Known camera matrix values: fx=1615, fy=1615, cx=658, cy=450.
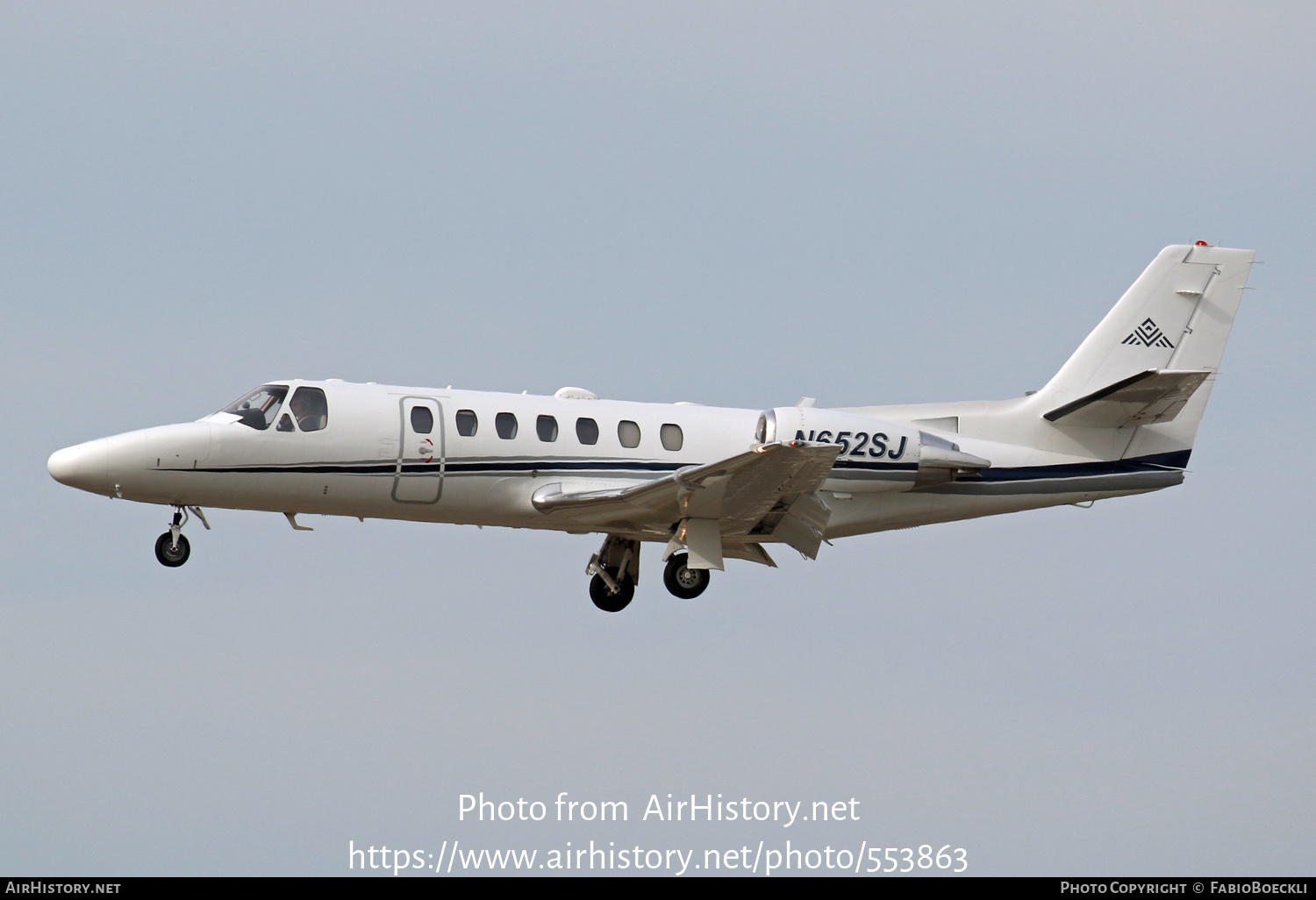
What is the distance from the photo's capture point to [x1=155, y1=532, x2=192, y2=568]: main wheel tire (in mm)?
23000

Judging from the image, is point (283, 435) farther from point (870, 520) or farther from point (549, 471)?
point (870, 520)

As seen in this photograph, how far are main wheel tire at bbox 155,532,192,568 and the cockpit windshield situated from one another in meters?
1.93

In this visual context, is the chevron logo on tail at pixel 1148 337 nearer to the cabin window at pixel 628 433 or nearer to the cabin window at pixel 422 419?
the cabin window at pixel 628 433

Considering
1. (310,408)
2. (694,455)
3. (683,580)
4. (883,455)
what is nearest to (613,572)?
(683,580)

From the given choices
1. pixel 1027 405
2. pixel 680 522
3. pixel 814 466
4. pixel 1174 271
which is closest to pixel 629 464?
pixel 680 522

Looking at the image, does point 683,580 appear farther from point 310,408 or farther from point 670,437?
point 310,408

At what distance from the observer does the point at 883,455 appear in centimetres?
2458

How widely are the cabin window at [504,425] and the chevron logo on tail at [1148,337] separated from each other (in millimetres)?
10607

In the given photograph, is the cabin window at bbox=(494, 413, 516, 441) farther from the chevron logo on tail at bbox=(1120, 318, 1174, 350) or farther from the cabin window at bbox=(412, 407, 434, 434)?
the chevron logo on tail at bbox=(1120, 318, 1174, 350)

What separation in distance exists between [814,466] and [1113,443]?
670 cm

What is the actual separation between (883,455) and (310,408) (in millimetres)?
8568


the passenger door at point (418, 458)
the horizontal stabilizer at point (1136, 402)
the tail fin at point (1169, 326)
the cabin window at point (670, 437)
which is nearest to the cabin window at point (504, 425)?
the passenger door at point (418, 458)

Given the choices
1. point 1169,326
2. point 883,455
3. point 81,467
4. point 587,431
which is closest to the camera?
point 81,467

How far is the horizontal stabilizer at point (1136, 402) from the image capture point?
82.2 feet
